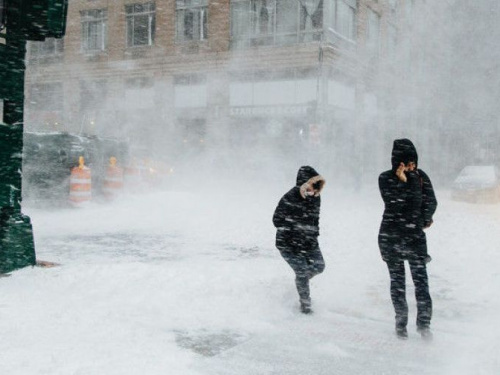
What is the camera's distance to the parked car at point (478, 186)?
19.4 meters

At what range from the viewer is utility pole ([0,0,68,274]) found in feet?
21.9

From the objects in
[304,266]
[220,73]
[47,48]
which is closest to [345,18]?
[220,73]

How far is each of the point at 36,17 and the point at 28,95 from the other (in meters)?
30.4

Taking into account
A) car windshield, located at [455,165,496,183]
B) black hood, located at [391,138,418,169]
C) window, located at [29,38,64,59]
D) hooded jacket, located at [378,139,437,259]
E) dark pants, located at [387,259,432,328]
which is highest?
window, located at [29,38,64,59]

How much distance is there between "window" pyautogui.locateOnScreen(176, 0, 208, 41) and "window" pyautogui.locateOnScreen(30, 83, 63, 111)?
28.5 ft

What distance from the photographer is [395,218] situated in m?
5.03

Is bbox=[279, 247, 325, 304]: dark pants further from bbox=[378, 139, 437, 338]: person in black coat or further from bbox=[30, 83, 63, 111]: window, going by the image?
bbox=[30, 83, 63, 111]: window

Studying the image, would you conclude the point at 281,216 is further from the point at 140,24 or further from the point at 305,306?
the point at 140,24

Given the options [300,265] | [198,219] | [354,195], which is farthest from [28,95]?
[300,265]

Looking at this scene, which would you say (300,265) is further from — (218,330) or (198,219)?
(198,219)

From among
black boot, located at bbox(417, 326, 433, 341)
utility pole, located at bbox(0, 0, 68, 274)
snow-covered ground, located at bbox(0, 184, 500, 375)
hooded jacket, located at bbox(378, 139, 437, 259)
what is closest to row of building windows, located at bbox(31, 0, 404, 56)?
snow-covered ground, located at bbox(0, 184, 500, 375)

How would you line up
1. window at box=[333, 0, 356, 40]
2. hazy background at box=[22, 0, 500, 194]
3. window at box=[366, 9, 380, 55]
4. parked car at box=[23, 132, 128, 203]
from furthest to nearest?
window at box=[366, 9, 380, 55] → window at box=[333, 0, 356, 40] → hazy background at box=[22, 0, 500, 194] → parked car at box=[23, 132, 128, 203]

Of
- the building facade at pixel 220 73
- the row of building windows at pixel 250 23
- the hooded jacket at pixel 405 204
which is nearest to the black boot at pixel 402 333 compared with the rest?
the hooded jacket at pixel 405 204

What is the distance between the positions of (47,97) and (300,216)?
105 ft
